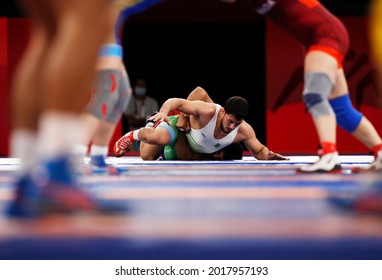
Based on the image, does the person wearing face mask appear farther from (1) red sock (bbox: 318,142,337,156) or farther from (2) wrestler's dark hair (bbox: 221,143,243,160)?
(1) red sock (bbox: 318,142,337,156)

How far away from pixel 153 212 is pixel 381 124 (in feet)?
18.9

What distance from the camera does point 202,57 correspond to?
6832 millimetres

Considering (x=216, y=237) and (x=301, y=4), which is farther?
(x=301, y=4)

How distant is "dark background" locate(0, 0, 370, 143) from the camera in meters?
6.64

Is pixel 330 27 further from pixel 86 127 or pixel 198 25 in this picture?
pixel 198 25

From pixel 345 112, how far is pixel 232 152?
5.19ft

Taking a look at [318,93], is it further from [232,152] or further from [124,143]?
[124,143]

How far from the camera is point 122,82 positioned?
168 centimetres

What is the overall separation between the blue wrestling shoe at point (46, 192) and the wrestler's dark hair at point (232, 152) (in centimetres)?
263

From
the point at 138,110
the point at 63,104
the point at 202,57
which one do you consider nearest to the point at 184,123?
the point at 138,110

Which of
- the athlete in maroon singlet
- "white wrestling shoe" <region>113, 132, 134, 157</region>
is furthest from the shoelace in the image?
the athlete in maroon singlet

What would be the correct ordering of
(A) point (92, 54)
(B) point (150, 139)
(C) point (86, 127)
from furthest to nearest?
1. (B) point (150, 139)
2. (C) point (86, 127)
3. (A) point (92, 54)
